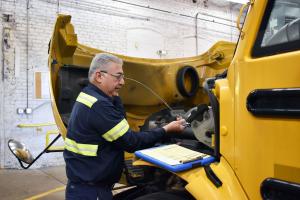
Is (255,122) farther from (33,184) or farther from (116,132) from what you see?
(33,184)

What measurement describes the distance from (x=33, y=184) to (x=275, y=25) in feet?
18.5

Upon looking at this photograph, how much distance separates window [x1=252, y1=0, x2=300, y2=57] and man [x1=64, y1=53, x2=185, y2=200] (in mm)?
969

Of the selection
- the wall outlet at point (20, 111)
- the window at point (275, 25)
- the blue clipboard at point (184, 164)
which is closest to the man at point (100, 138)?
the blue clipboard at point (184, 164)

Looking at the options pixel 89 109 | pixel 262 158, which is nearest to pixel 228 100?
pixel 262 158

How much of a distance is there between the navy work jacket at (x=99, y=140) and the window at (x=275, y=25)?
1040 millimetres

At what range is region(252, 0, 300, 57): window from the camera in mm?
1469

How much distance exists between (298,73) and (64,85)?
107 inches

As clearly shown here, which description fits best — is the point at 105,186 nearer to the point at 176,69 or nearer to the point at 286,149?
the point at 286,149

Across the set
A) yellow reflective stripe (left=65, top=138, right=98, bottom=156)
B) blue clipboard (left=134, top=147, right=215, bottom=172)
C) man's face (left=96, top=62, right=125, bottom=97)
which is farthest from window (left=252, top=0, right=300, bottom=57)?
yellow reflective stripe (left=65, top=138, right=98, bottom=156)

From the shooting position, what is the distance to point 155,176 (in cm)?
222

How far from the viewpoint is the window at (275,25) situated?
4.82 feet

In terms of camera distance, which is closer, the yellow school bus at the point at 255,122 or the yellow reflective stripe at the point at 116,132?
the yellow school bus at the point at 255,122

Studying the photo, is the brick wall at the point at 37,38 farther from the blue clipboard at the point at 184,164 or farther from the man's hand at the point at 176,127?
the blue clipboard at the point at 184,164

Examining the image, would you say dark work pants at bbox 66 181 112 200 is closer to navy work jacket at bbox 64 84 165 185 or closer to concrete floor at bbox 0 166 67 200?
navy work jacket at bbox 64 84 165 185
